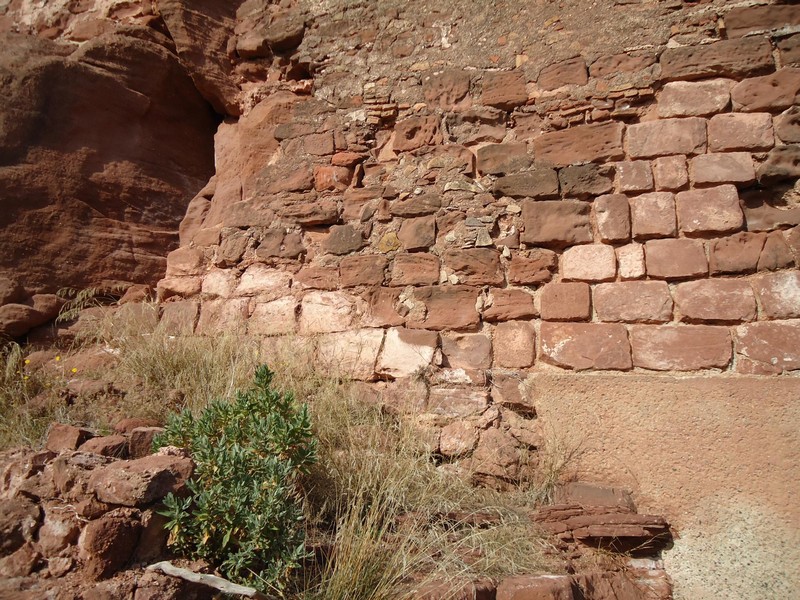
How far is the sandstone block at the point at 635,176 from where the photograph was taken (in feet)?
11.6

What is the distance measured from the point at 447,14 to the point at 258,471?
334 centimetres

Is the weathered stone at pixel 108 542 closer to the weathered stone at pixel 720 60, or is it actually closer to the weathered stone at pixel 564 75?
the weathered stone at pixel 564 75

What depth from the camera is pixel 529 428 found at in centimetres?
337

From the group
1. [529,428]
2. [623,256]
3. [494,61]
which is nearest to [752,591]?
[529,428]

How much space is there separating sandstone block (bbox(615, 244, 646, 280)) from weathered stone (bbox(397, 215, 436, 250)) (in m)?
1.08

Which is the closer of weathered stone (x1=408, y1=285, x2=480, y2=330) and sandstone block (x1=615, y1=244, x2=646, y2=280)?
sandstone block (x1=615, y1=244, x2=646, y2=280)

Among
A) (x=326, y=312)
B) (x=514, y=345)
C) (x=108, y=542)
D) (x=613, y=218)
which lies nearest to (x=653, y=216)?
(x=613, y=218)

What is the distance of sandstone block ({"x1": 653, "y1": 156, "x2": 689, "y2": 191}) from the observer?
3492 mm

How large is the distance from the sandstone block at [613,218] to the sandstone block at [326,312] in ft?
5.03

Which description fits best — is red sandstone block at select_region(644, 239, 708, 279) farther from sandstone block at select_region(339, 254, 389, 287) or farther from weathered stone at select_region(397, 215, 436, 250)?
sandstone block at select_region(339, 254, 389, 287)

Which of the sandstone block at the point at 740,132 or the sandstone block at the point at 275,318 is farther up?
the sandstone block at the point at 740,132

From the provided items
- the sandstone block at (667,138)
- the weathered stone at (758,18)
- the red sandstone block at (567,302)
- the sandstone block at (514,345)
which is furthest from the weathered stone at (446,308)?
Result: the weathered stone at (758,18)

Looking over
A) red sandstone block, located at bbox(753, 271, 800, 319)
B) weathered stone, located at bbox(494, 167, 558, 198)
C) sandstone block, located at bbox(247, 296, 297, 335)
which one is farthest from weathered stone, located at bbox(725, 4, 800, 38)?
sandstone block, located at bbox(247, 296, 297, 335)

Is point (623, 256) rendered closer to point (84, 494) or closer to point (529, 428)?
point (529, 428)
